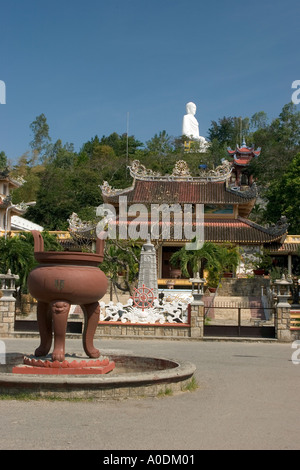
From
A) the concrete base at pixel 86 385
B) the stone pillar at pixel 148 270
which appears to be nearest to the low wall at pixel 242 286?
the stone pillar at pixel 148 270

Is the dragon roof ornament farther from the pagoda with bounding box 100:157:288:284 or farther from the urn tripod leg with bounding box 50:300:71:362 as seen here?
the urn tripod leg with bounding box 50:300:71:362

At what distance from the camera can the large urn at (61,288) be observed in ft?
26.6

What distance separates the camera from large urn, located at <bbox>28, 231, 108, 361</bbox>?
8.12 metres

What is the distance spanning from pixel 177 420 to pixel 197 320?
1130 cm

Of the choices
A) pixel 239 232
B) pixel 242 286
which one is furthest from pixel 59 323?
pixel 239 232

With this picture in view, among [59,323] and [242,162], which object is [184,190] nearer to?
[242,162]

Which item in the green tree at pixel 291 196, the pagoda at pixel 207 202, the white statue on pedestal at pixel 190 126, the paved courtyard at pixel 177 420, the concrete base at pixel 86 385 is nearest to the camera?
the paved courtyard at pixel 177 420

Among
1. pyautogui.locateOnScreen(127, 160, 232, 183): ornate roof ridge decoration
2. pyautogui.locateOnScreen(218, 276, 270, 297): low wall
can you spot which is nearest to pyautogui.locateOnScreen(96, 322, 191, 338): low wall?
pyautogui.locateOnScreen(218, 276, 270, 297): low wall

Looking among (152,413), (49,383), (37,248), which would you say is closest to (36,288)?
(37,248)

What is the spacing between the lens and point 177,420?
6336 millimetres

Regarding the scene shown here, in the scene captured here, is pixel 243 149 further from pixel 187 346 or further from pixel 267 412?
pixel 267 412

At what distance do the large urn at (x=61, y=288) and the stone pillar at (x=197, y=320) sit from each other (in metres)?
9.16

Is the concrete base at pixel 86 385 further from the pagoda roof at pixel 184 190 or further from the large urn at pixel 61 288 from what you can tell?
the pagoda roof at pixel 184 190
